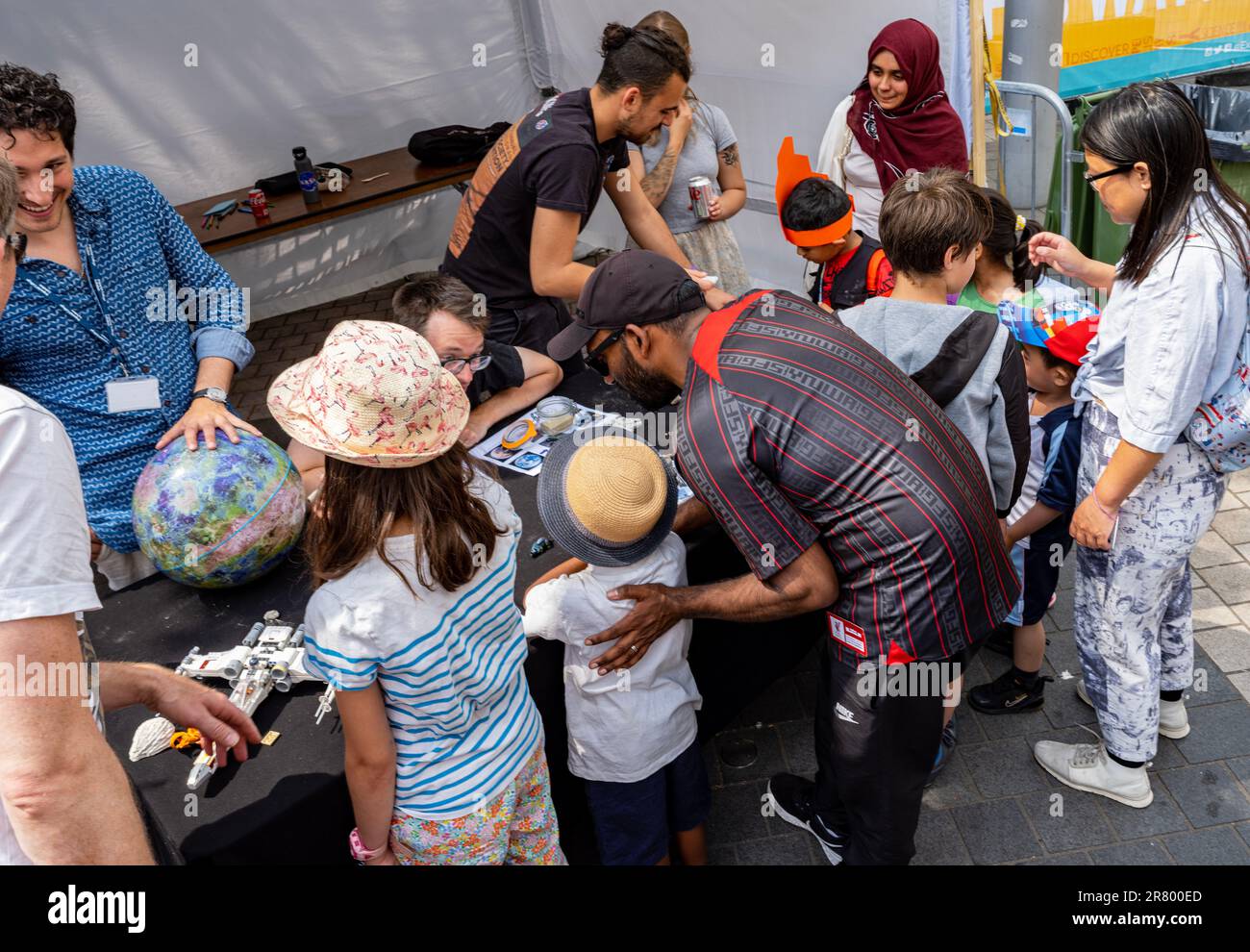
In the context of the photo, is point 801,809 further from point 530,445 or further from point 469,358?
point 469,358

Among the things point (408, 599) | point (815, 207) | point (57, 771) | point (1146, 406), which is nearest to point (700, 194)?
point (815, 207)

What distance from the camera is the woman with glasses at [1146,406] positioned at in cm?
250

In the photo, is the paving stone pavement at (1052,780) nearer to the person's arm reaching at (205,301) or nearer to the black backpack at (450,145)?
the person's arm reaching at (205,301)

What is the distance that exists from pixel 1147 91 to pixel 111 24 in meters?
→ 5.92

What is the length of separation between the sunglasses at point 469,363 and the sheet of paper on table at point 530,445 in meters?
0.26

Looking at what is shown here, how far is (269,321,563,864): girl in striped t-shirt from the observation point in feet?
5.97

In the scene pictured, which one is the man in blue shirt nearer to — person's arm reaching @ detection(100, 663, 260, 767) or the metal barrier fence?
person's arm reaching @ detection(100, 663, 260, 767)

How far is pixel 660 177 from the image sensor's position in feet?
15.0

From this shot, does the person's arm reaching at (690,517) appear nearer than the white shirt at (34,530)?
No

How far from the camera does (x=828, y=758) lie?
9.40 ft

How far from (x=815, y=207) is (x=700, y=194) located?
0.99 metres

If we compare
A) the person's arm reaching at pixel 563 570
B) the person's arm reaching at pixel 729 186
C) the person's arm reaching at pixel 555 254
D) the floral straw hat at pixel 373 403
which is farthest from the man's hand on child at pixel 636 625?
the person's arm reaching at pixel 729 186

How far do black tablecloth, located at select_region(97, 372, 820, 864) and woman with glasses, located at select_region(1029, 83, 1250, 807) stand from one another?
993 mm

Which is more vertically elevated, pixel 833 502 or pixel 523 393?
pixel 833 502
